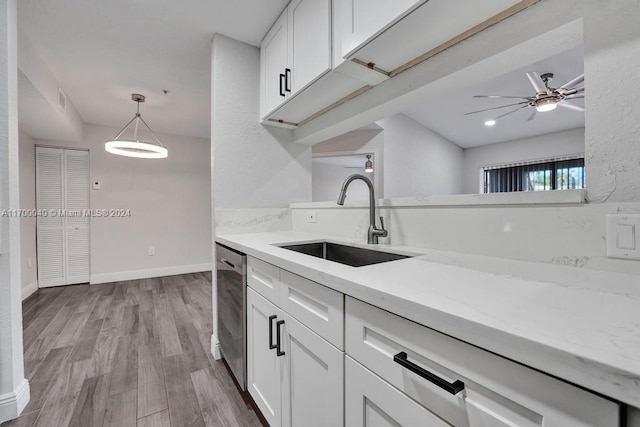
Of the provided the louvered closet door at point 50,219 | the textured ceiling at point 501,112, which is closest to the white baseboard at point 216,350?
the textured ceiling at point 501,112

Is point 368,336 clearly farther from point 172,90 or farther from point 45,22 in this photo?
point 172,90

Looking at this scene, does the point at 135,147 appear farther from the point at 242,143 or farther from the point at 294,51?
the point at 294,51

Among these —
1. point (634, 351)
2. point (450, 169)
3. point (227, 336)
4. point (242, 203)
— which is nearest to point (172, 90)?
point (242, 203)

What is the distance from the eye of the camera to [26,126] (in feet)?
10.1

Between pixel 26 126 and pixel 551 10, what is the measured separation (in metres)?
4.67

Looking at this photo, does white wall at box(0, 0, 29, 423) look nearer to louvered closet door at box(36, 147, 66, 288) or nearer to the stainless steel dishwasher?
the stainless steel dishwasher

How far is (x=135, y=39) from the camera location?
2.05 metres

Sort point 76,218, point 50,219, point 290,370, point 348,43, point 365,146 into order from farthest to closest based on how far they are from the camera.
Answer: point 365,146 < point 76,218 < point 50,219 < point 348,43 < point 290,370

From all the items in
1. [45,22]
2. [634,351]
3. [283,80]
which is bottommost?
[634,351]

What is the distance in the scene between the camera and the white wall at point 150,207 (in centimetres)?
397

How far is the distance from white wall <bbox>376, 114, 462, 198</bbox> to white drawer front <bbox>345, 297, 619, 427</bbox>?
346cm

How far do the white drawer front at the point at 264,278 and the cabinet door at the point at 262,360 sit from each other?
0.12 ft

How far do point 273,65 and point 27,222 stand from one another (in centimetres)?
387

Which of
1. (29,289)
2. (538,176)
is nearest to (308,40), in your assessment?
(29,289)
